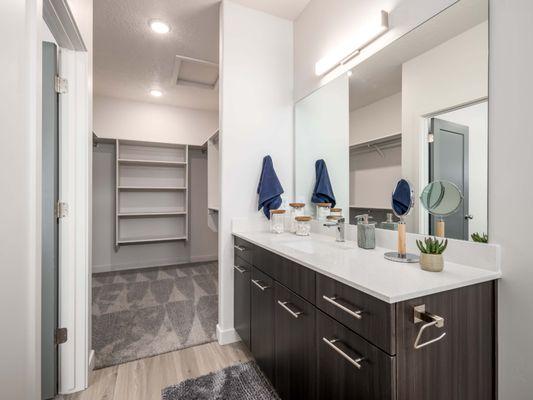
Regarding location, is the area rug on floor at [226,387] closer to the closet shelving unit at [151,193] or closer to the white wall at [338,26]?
the white wall at [338,26]

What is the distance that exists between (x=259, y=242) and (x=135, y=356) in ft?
4.16

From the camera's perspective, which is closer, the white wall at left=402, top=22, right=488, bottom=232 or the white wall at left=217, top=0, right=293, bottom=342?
the white wall at left=402, top=22, right=488, bottom=232

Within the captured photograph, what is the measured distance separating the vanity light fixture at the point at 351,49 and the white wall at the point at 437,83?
0.92 ft

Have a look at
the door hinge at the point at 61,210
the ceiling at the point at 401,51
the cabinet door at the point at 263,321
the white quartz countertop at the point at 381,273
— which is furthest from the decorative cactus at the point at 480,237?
the door hinge at the point at 61,210

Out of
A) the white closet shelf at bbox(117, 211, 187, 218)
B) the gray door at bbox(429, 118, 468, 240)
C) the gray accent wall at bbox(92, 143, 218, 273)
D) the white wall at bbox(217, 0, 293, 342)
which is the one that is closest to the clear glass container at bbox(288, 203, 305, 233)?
the white wall at bbox(217, 0, 293, 342)

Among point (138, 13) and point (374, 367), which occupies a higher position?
point (138, 13)

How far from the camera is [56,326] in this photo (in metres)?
1.47

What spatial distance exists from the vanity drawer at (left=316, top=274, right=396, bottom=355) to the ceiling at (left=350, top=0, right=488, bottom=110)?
1.15 meters

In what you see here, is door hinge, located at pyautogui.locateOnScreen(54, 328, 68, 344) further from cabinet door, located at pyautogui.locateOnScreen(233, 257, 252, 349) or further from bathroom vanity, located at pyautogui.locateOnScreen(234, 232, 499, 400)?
bathroom vanity, located at pyautogui.locateOnScreen(234, 232, 499, 400)

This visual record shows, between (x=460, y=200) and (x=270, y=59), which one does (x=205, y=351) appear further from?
(x=270, y=59)

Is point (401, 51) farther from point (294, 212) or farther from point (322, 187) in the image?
point (294, 212)

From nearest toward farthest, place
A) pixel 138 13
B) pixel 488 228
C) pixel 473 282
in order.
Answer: pixel 473 282, pixel 488 228, pixel 138 13

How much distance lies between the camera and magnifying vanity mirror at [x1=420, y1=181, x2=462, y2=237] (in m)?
1.15

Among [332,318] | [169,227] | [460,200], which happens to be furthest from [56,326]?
[169,227]
